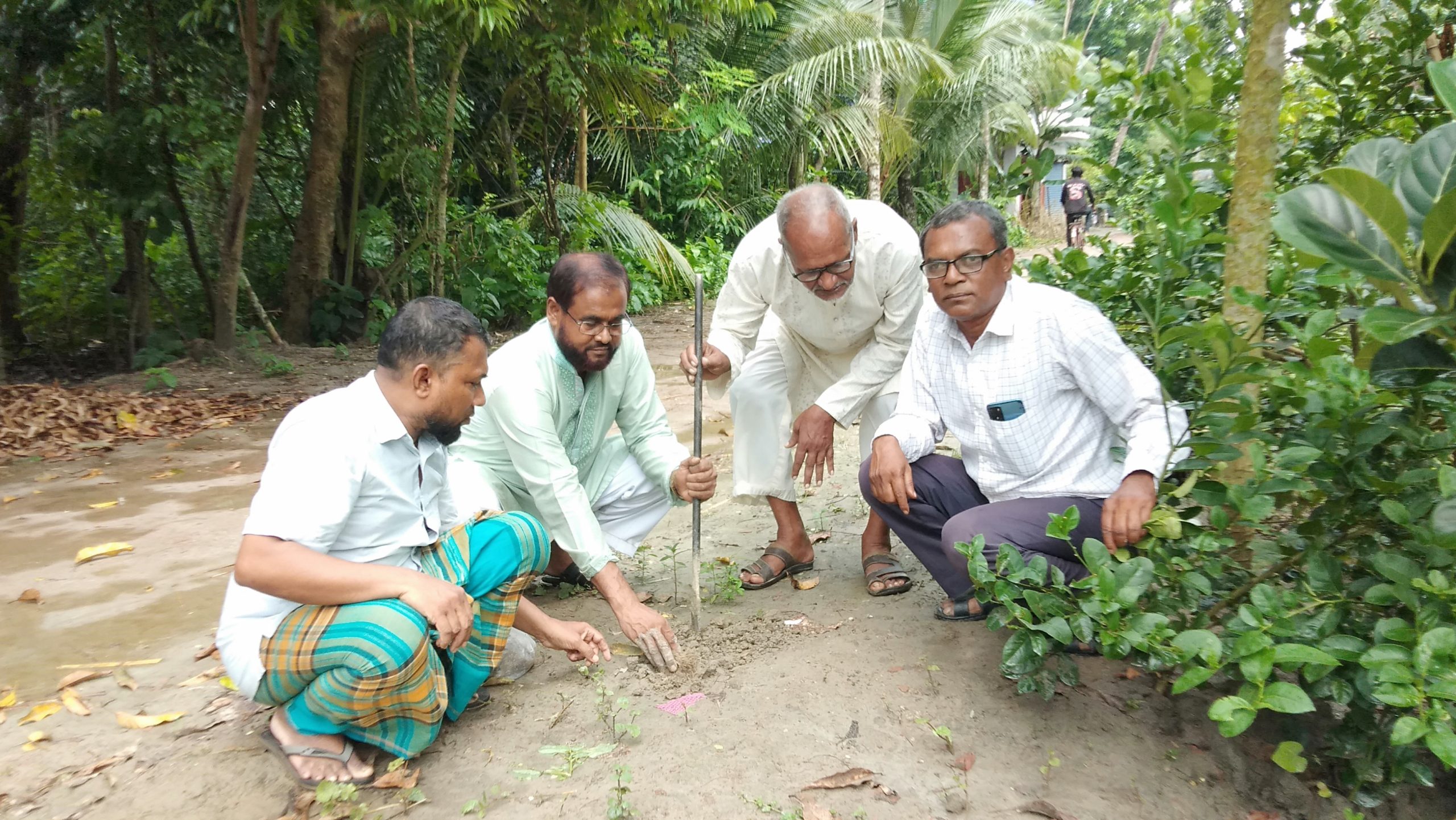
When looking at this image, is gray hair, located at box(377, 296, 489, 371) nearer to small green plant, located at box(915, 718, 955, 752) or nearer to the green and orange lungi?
the green and orange lungi

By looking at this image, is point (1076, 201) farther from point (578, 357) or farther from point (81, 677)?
point (81, 677)

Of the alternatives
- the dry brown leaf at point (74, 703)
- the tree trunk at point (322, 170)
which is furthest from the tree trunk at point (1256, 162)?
the tree trunk at point (322, 170)

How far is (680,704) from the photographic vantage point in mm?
2730

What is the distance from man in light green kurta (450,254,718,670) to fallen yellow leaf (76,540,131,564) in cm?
182

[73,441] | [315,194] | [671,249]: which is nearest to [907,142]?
[671,249]

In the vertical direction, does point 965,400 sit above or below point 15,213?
below

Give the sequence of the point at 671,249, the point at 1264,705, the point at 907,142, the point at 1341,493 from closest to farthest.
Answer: the point at 1264,705
the point at 1341,493
the point at 671,249
the point at 907,142

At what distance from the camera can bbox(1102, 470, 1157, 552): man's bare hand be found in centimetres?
241

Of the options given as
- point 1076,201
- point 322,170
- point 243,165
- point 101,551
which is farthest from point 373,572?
point 1076,201

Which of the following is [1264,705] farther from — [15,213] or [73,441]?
[15,213]

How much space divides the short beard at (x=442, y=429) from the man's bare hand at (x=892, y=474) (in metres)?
1.23

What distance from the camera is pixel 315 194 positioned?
8.03 meters

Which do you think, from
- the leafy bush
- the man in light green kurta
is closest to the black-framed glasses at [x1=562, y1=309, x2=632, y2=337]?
the man in light green kurta

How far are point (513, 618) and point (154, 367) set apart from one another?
6.25 m
